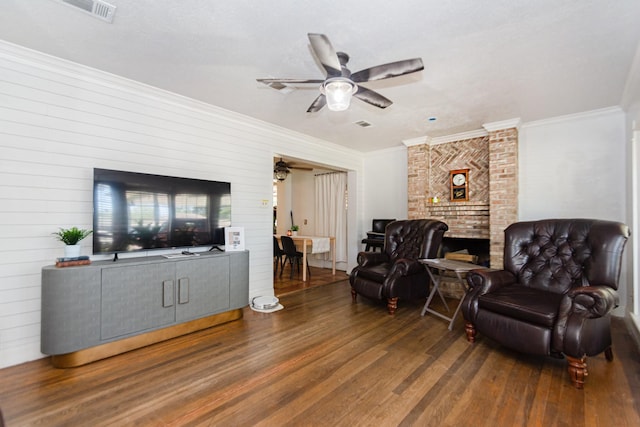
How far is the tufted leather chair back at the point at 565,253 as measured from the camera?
2.52 meters

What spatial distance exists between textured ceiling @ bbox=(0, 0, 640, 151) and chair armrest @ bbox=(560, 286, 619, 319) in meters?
1.93

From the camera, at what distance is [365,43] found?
2293 mm

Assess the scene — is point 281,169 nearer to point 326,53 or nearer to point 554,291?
point 326,53

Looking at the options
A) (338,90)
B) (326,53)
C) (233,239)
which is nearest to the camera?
(326,53)

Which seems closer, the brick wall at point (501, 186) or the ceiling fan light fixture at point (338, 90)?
the ceiling fan light fixture at point (338, 90)

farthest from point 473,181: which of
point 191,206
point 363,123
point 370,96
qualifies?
point 191,206

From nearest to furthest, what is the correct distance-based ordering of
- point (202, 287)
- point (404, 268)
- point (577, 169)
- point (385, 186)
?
point (202, 287) → point (404, 268) → point (577, 169) → point (385, 186)

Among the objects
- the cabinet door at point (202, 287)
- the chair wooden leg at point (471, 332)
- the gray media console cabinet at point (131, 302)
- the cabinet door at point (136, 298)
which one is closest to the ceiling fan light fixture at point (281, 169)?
the gray media console cabinet at point (131, 302)

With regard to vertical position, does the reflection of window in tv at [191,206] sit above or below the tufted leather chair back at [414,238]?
above

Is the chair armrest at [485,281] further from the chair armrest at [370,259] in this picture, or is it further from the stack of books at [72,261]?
the stack of books at [72,261]

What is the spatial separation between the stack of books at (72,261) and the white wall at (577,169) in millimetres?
5352

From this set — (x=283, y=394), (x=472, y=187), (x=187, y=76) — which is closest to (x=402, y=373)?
(x=283, y=394)

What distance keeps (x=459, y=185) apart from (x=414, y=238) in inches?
61.5

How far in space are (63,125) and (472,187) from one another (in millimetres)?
5364
